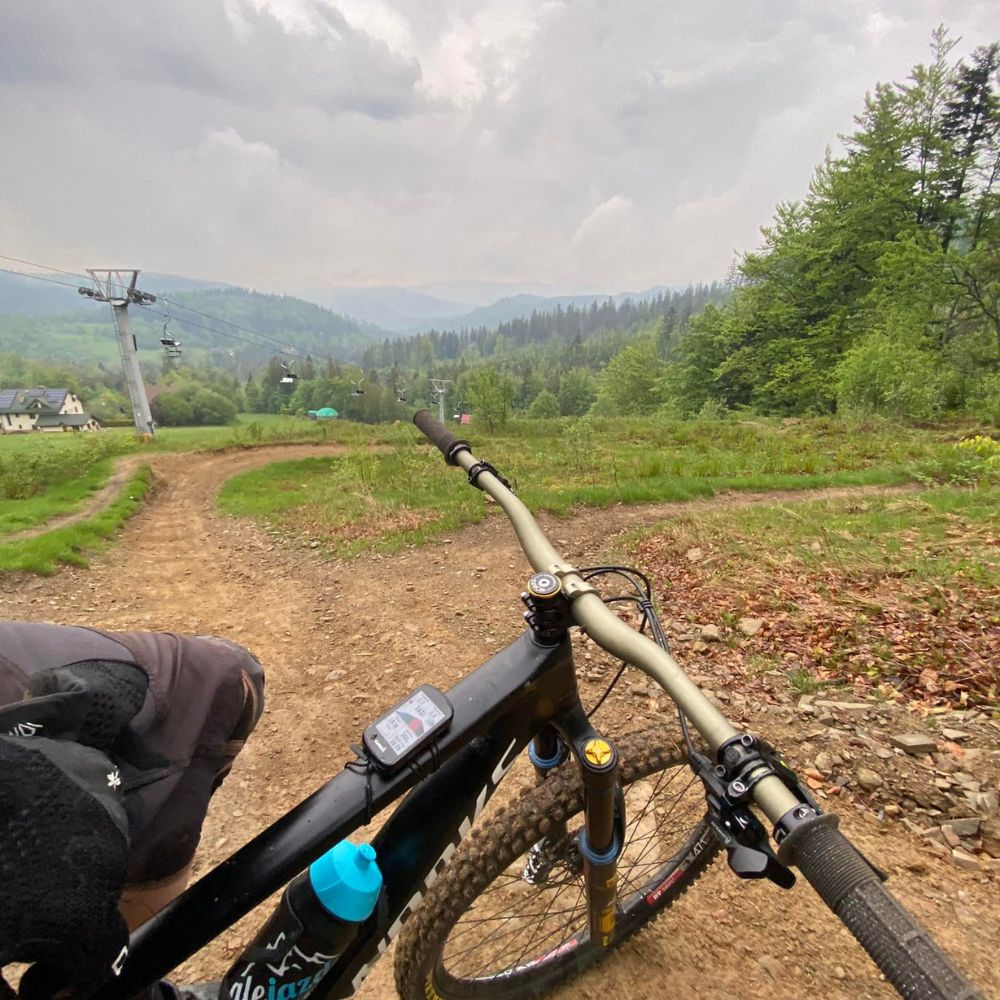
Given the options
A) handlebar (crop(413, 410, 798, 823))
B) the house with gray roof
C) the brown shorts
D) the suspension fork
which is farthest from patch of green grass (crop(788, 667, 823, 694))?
the house with gray roof

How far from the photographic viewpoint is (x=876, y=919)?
Answer: 0.74 meters

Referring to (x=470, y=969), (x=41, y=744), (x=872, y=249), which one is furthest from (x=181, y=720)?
(x=872, y=249)

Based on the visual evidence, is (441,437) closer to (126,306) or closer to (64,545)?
(64,545)

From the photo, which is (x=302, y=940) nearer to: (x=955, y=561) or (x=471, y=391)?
(x=955, y=561)

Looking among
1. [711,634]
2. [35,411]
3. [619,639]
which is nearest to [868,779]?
[711,634]

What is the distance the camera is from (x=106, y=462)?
1752 cm

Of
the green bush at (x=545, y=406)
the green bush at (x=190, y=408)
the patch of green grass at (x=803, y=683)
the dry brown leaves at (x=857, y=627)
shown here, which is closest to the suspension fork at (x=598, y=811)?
the patch of green grass at (x=803, y=683)

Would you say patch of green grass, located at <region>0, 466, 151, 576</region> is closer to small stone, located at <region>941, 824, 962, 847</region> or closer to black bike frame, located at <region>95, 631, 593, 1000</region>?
black bike frame, located at <region>95, 631, 593, 1000</region>

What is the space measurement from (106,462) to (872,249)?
119ft

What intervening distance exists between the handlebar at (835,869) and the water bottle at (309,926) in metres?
0.82

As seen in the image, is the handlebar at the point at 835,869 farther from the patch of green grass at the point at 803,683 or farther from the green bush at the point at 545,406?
the green bush at the point at 545,406

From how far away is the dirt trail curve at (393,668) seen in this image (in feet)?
7.45

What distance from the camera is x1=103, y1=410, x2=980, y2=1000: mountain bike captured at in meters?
0.89

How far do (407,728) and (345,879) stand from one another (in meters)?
0.38
